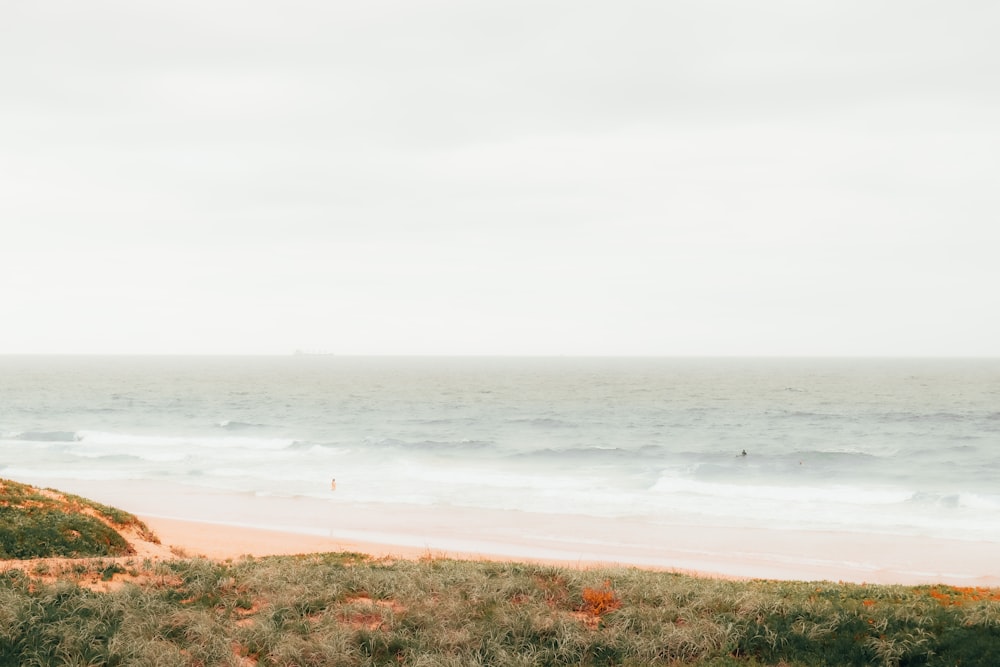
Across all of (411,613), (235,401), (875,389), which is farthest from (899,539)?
(875,389)

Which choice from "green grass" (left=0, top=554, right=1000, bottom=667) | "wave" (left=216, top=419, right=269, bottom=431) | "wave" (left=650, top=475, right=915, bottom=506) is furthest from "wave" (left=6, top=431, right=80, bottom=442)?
"green grass" (left=0, top=554, right=1000, bottom=667)

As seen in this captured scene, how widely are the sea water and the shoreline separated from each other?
2022 millimetres

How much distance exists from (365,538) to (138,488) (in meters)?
17.8

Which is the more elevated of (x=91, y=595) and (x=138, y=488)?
(x=91, y=595)

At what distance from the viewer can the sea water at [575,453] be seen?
1350 inches

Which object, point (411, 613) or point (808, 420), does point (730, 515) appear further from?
point (808, 420)

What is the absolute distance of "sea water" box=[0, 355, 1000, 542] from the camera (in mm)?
34281

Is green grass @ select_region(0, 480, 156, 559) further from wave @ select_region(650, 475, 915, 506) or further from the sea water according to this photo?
wave @ select_region(650, 475, 915, 506)

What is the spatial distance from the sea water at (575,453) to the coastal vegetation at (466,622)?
19.6 metres

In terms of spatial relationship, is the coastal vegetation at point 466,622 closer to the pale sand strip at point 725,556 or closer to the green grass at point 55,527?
the green grass at point 55,527

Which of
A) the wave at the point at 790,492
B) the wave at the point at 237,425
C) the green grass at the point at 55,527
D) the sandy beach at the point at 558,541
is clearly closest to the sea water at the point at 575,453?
the wave at the point at 790,492

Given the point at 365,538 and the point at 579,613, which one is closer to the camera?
the point at 579,613

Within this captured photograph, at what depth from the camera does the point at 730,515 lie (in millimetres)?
31609

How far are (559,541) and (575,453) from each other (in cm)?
2577
